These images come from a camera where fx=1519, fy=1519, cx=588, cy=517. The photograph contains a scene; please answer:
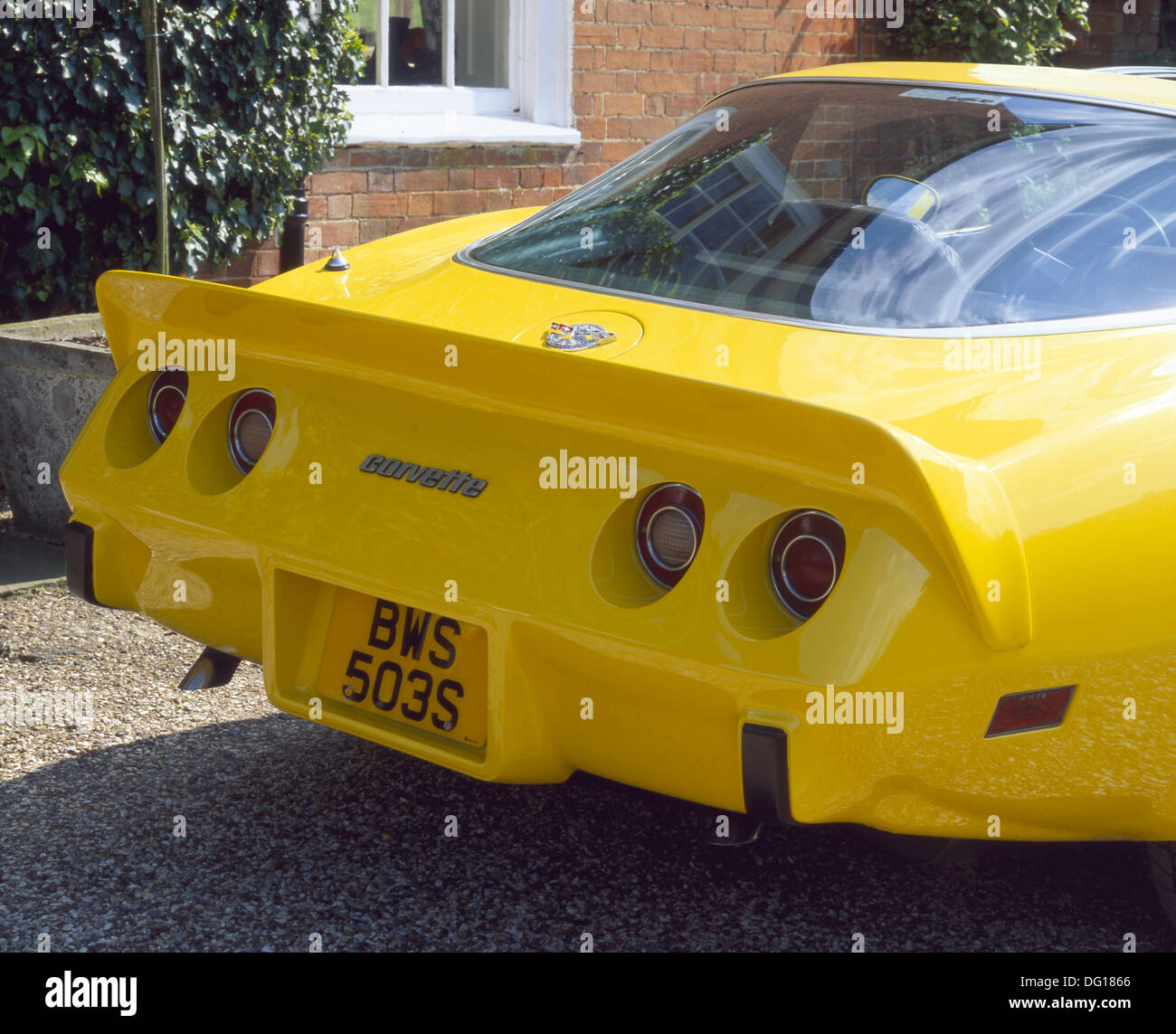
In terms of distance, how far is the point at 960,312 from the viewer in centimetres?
266

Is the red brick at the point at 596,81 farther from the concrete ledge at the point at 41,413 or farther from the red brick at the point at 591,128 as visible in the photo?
the concrete ledge at the point at 41,413

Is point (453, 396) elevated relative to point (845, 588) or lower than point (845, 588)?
elevated

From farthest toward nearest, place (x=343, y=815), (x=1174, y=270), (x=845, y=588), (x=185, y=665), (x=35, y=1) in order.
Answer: (x=35, y=1) < (x=185, y=665) < (x=343, y=815) < (x=1174, y=270) < (x=845, y=588)

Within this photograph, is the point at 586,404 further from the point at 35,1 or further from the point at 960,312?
the point at 35,1

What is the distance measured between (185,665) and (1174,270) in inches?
104

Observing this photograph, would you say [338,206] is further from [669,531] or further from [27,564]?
[669,531]

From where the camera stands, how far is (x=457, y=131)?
305 inches

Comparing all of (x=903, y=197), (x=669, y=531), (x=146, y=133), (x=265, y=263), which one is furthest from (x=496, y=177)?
(x=669, y=531)

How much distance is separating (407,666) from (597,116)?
6.23 meters

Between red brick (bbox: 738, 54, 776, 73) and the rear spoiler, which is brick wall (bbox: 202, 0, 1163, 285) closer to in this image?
red brick (bbox: 738, 54, 776, 73)

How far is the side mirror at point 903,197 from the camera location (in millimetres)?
2879
